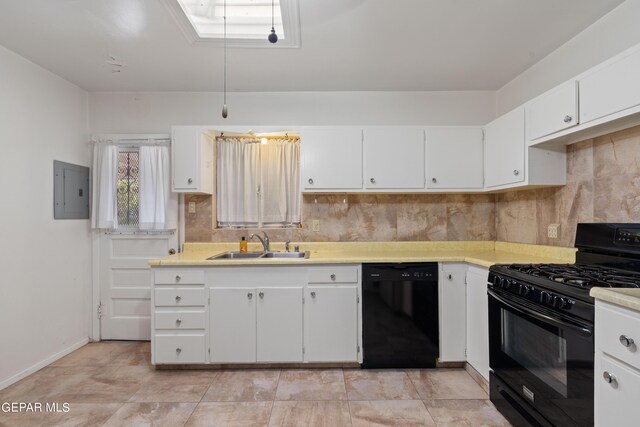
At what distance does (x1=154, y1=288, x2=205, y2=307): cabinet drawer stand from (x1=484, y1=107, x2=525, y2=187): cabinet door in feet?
8.60

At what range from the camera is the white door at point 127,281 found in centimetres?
324

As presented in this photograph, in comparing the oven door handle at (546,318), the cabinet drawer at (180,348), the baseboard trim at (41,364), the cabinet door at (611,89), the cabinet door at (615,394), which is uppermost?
the cabinet door at (611,89)

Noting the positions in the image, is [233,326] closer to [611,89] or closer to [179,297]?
[179,297]

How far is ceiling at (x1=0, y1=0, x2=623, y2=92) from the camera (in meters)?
1.98

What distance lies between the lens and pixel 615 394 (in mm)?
1266

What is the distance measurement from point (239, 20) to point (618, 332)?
265cm

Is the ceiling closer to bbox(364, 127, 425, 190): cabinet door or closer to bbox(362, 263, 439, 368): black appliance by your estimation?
bbox(364, 127, 425, 190): cabinet door

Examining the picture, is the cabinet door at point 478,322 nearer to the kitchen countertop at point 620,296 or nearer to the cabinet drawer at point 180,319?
the kitchen countertop at point 620,296

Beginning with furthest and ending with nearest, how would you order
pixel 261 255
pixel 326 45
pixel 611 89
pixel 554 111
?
pixel 261 255 < pixel 326 45 < pixel 554 111 < pixel 611 89

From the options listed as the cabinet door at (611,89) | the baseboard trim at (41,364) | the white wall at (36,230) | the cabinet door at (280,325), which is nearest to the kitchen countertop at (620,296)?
the cabinet door at (611,89)

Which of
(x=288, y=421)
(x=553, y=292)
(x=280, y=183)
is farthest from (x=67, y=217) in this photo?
(x=553, y=292)

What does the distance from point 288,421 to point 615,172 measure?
260cm

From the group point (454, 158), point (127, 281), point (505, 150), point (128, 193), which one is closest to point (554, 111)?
point (505, 150)

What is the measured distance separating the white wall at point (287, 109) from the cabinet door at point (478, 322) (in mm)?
1666
